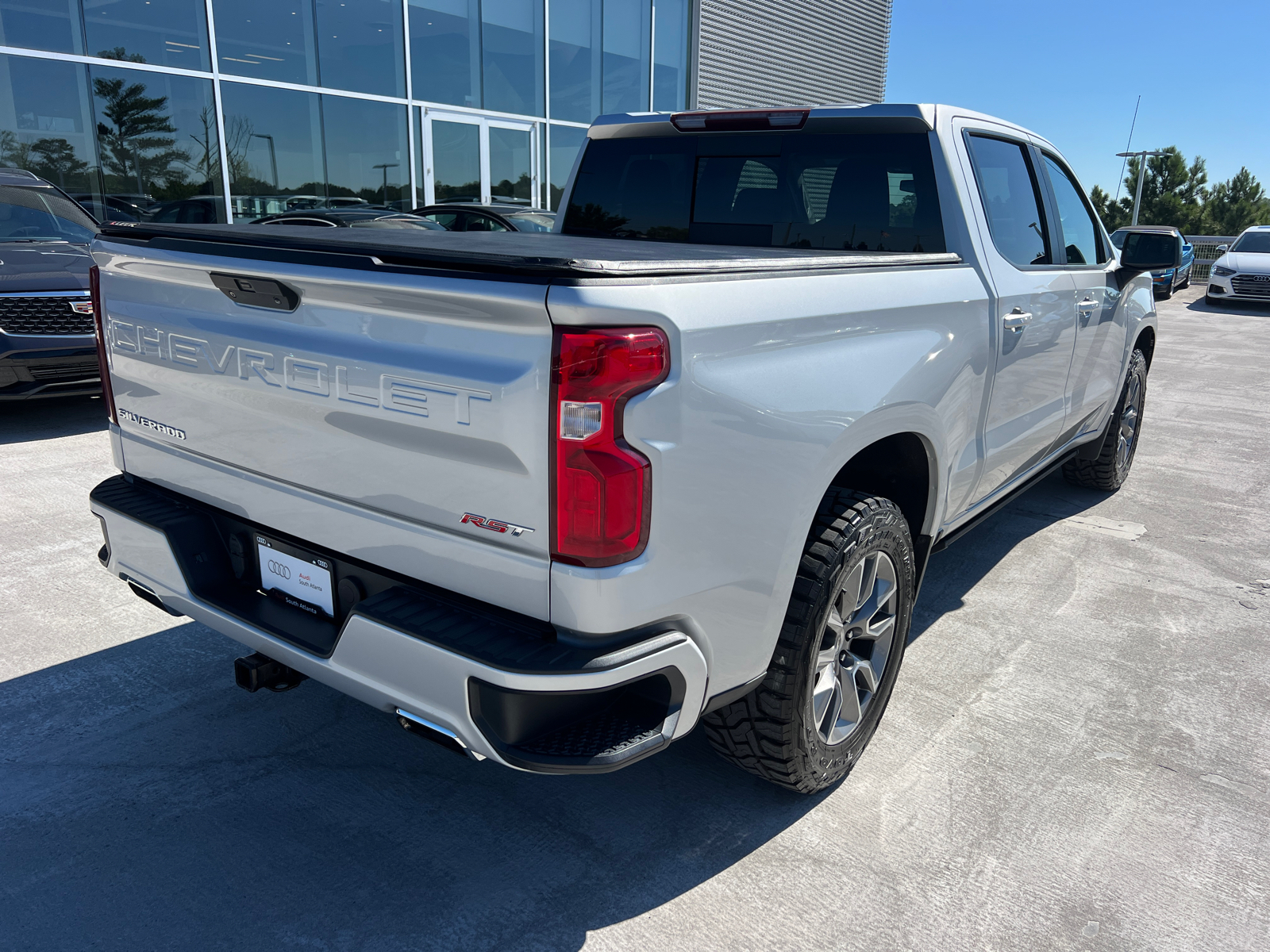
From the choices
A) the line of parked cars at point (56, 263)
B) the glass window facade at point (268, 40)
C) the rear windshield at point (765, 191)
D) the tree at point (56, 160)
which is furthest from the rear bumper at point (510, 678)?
the glass window facade at point (268, 40)

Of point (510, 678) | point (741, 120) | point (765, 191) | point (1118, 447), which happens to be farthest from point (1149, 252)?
point (510, 678)

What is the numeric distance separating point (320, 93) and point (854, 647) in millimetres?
12950

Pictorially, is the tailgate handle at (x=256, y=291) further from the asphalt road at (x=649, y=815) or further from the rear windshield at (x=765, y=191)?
the rear windshield at (x=765, y=191)

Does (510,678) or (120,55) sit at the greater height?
(120,55)

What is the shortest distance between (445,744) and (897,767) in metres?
1.51

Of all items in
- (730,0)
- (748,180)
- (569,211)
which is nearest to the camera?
(748,180)

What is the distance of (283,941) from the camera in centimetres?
212

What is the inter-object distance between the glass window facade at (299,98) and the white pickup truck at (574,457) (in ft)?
23.9

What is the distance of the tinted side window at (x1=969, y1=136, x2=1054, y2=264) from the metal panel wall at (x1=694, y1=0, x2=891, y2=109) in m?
16.5

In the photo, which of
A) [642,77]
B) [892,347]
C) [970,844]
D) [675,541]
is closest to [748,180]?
[892,347]

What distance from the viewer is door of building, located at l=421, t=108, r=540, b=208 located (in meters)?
14.7

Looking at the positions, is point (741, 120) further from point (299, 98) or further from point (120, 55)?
point (299, 98)

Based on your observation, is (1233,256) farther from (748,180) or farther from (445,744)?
(445,744)

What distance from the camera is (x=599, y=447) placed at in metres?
1.76
